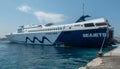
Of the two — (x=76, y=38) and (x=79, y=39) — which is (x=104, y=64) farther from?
(x=76, y=38)

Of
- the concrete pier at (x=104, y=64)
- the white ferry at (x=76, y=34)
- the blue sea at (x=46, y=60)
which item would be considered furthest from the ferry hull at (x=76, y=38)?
the concrete pier at (x=104, y=64)

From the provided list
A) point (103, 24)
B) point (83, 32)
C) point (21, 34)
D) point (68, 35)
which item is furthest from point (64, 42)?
point (21, 34)

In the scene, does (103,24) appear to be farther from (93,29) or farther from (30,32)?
(30,32)

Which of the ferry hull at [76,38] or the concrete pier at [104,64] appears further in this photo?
the ferry hull at [76,38]

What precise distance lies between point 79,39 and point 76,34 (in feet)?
4.08

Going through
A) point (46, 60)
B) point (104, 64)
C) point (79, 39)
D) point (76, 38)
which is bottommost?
point (46, 60)

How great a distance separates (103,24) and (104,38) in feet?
10.4

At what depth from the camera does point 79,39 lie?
44375mm

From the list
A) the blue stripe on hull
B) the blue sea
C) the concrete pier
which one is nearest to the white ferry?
the blue stripe on hull

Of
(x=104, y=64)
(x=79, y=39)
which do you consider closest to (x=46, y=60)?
(x=104, y=64)

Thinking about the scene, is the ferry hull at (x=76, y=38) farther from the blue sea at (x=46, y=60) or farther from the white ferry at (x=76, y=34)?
the blue sea at (x=46, y=60)

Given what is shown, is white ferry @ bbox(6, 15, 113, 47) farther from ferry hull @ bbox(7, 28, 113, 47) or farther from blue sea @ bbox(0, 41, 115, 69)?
blue sea @ bbox(0, 41, 115, 69)

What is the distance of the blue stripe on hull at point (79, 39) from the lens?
41.9 metres

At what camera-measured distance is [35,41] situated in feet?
194
